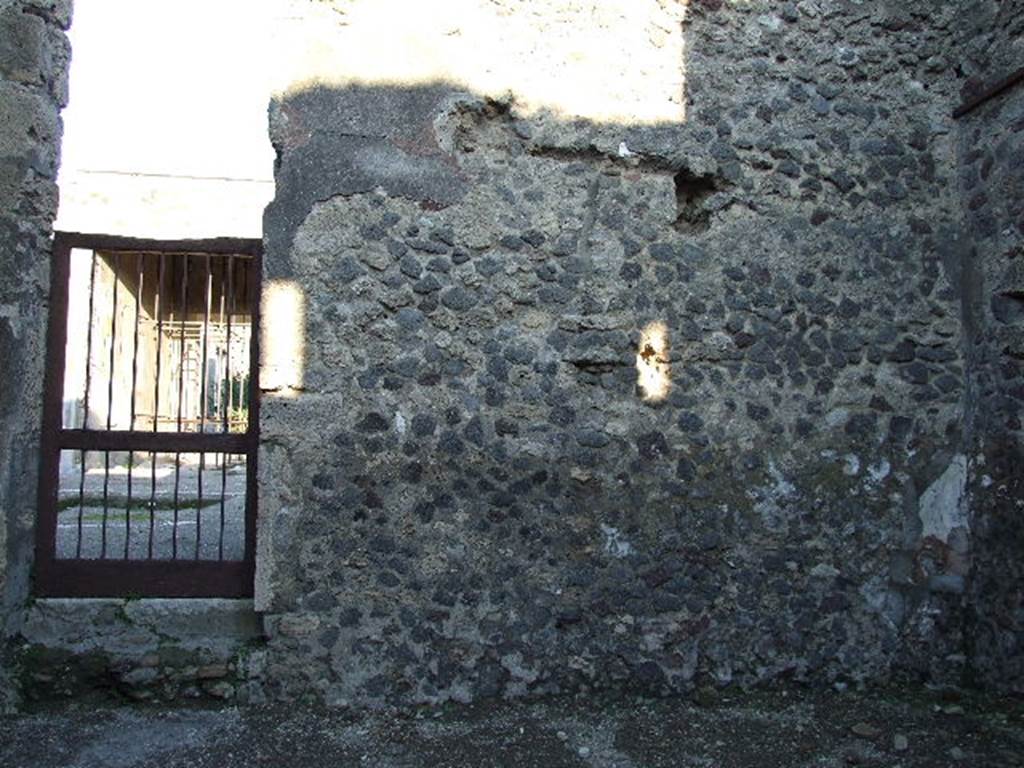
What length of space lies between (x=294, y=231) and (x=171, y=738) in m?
2.14

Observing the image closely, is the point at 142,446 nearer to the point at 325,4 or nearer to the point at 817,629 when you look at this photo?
the point at 325,4

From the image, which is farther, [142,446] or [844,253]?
[844,253]

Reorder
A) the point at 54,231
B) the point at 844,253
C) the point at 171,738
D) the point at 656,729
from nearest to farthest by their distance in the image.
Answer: the point at 171,738 < the point at 656,729 < the point at 54,231 < the point at 844,253

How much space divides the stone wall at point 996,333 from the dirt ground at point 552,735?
356mm

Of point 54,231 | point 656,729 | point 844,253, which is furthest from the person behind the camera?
point 844,253

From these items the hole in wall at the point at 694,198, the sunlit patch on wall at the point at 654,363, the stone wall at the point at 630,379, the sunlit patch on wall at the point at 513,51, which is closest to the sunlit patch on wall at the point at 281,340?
the stone wall at the point at 630,379

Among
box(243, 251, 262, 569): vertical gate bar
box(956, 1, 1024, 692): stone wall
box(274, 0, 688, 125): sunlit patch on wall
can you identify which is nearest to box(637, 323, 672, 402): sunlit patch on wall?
box(274, 0, 688, 125): sunlit patch on wall

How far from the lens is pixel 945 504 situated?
416 centimetres

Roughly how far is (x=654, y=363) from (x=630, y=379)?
147mm

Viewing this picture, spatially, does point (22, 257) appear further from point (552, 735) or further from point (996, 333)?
point (996, 333)

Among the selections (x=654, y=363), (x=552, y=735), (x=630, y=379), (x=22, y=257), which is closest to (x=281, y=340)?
(x=22, y=257)

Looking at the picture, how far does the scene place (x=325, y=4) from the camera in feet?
12.7

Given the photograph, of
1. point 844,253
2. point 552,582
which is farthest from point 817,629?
point 844,253

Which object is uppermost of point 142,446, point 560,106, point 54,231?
point 560,106
